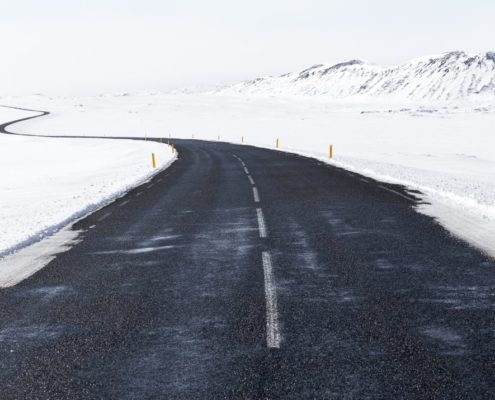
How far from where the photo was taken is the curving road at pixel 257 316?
4.12 meters

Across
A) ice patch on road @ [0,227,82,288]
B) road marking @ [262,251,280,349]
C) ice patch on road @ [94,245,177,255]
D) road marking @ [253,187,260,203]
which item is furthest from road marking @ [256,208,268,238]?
ice patch on road @ [0,227,82,288]

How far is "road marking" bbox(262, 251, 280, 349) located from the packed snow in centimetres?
377

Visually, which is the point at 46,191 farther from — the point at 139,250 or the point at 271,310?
the point at 271,310

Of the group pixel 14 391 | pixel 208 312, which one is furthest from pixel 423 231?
pixel 14 391

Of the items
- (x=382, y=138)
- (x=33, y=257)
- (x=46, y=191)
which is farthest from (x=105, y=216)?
(x=382, y=138)

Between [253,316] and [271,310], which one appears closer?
[253,316]

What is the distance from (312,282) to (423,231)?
4.08 meters

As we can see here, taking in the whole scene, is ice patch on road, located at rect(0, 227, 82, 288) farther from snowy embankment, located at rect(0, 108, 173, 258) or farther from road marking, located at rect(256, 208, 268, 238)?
road marking, located at rect(256, 208, 268, 238)

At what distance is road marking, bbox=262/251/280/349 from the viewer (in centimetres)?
486

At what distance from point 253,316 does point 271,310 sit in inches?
10.3

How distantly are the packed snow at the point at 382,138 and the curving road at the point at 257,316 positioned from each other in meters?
2.49

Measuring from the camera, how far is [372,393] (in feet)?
12.8

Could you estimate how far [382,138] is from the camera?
2474 inches

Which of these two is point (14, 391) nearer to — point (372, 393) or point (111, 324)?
point (111, 324)
